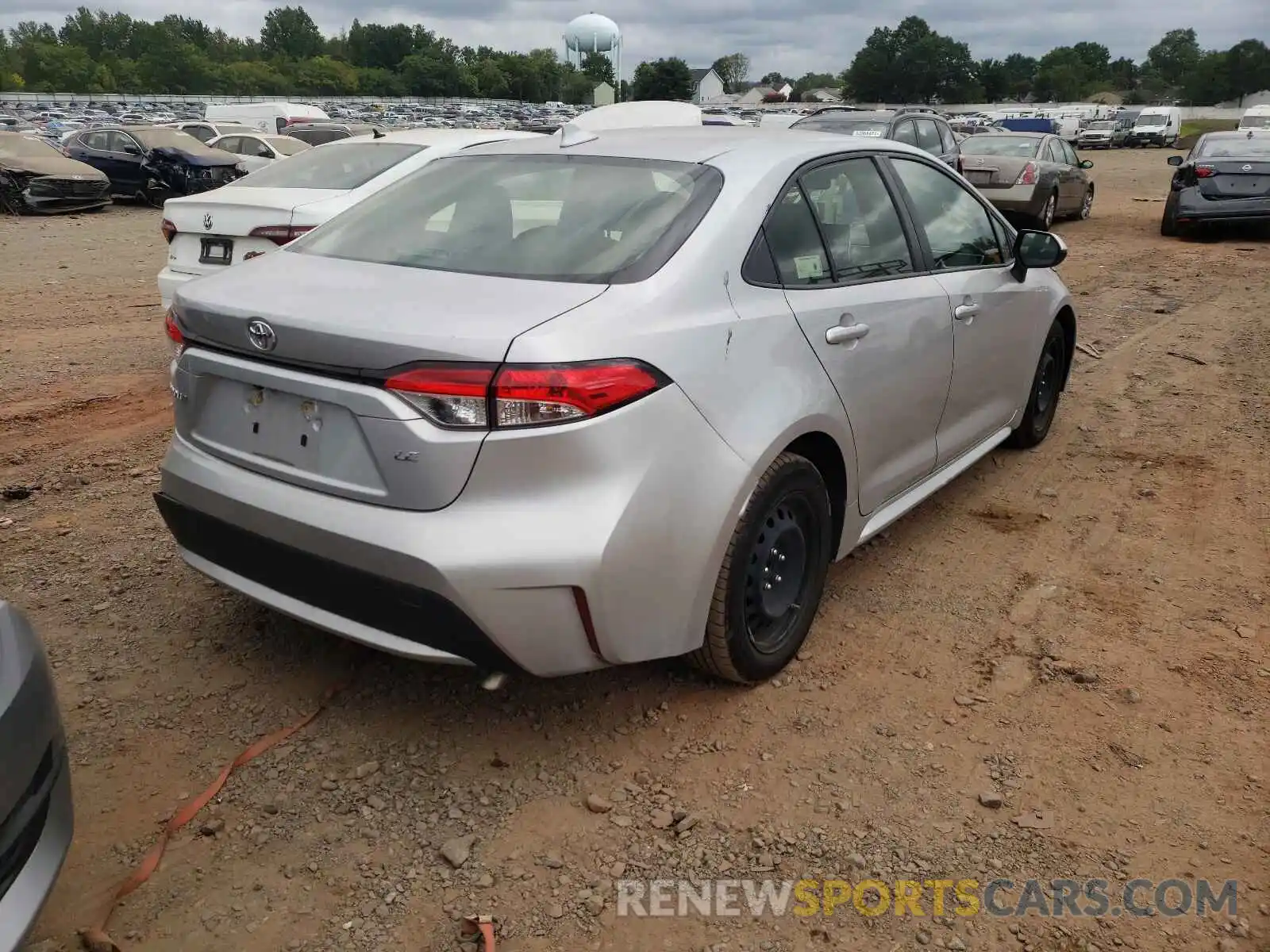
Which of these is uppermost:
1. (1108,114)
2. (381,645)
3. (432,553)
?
(1108,114)

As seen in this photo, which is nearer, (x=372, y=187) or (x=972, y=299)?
(x=972, y=299)

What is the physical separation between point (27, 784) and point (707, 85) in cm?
11356

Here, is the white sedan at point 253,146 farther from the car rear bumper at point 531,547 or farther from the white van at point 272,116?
the car rear bumper at point 531,547

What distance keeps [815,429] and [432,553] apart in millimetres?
1252

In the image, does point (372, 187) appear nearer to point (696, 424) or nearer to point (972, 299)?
point (972, 299)

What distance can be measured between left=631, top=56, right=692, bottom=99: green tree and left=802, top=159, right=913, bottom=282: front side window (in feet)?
272

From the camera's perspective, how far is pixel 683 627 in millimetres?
2701

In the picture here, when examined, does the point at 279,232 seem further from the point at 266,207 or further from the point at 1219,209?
the point at 1219,209

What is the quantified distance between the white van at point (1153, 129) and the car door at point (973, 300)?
4920 centimetres

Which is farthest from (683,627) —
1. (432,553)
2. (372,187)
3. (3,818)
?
(372,187)

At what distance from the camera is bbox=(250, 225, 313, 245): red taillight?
6.18 m

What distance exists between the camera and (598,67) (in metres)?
117

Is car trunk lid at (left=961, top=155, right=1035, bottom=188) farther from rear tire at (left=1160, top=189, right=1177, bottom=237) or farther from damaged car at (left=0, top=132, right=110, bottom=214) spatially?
damaged car at (left=0, top=132, right=110, bottom=214)

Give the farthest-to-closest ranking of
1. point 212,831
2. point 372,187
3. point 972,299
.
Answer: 1. point 372,187
2. point 972,299
3. point 212,831
